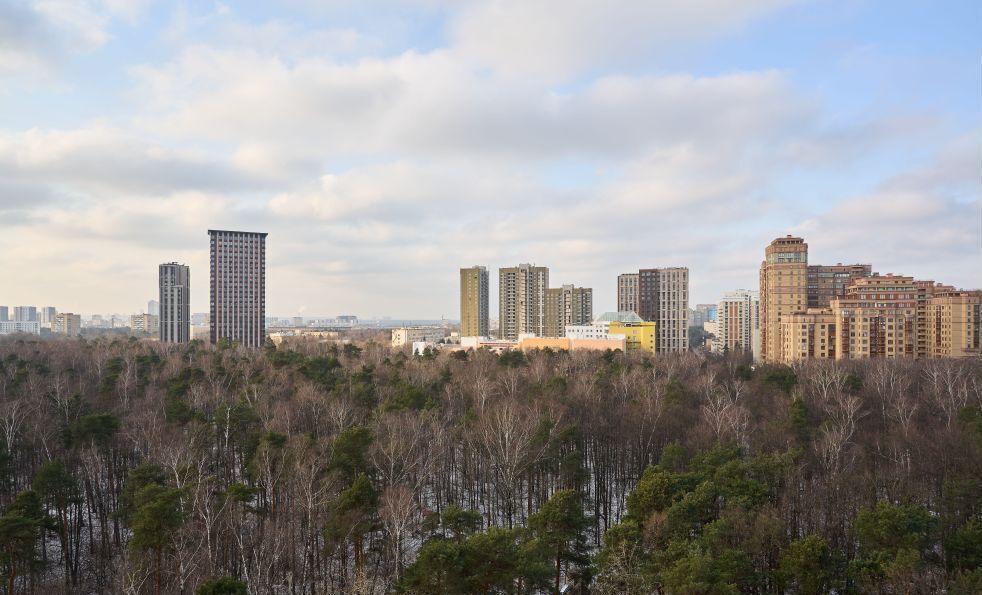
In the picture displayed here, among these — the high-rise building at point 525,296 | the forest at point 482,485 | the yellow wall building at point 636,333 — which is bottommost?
the forest at point 482,485

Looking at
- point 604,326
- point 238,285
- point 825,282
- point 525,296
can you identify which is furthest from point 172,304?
point 825,282

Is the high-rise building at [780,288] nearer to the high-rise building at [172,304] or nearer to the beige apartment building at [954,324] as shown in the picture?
the beige apartment building at [954,324]

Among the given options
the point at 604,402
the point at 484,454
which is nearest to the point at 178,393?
the point at 484,454

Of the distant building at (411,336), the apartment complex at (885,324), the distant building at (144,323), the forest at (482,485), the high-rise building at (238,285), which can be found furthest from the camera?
the distant building at (144,323)

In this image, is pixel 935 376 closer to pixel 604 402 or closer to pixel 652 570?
pixel 604 402

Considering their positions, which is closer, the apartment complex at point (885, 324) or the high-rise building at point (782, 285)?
the apartment complex at point (885, 324)

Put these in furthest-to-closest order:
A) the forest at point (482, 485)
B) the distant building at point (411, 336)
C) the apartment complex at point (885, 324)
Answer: the distant building at point (411, 336), the apartment complex at point (885, 324), the forest at point (482, 485)

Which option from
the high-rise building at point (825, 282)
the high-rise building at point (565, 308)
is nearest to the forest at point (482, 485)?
the high-rise building at point (825, 282)
